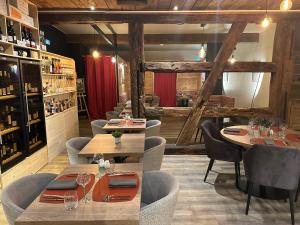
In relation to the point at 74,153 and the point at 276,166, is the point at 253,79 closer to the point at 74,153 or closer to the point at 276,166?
the point at 276,166

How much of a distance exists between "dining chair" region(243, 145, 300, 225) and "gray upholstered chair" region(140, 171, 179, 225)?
3.65 feet

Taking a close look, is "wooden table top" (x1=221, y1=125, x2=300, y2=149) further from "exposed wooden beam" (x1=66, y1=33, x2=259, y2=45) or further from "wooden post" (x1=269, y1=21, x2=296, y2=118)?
"exposed wooden beam" (x1=66, y1=33, x2=259, y2=45)

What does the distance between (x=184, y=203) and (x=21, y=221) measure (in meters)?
2.03

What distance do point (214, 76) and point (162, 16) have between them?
1557 mm

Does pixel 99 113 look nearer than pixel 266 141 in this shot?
No

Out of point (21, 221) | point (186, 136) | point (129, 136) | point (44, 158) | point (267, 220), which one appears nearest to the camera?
point (21, 221)

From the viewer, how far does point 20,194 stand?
1.82m

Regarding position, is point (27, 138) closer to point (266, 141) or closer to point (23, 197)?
point (23, 197)

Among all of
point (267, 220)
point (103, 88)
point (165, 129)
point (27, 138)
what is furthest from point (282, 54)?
point (103, 88)

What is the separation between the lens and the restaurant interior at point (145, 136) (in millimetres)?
1707

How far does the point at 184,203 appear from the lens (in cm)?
290

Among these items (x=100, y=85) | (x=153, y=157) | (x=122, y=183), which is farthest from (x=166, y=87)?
(x=122, y=183)

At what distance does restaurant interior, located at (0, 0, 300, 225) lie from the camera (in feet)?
5.60

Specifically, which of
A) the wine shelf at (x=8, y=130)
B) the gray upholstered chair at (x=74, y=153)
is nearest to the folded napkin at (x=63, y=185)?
the gray upholstered chair at (x=74, y=153)
